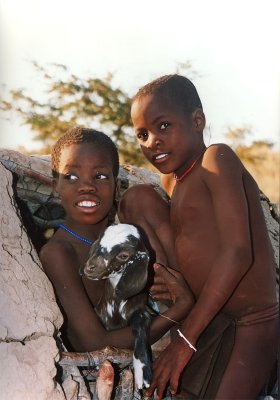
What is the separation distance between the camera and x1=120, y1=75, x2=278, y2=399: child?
1.87 meters

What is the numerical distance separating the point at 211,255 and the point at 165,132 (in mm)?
453

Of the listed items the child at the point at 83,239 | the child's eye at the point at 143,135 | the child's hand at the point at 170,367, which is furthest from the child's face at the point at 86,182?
the child's hand at the point at 170,367

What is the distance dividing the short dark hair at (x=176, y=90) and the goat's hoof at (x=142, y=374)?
881 mm

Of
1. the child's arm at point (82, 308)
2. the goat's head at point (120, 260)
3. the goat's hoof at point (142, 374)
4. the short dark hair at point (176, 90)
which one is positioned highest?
the short dark hair at point (176, 90)

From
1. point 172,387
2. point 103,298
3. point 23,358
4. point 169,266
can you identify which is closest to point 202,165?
point 169,266

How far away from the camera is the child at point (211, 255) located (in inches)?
73.8

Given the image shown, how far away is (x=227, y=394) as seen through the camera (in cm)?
186

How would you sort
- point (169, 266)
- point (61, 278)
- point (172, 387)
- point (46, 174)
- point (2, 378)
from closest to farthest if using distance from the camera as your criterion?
1. point (2, 378)
2. point (172, 387)
3. point (61, 278)
4. point (169, 266)
5. point (46, 174)

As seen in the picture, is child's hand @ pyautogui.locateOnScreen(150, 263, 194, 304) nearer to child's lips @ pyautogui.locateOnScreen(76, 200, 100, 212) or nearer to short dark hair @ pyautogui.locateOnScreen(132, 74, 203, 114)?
child's lips @ pyautogui.locateOnScreen(76, 200, 100, 212)

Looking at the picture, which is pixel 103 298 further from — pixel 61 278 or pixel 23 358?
pixel 23 358

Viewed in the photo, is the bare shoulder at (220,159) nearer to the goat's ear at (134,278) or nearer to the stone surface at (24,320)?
the goat's ear at (134,278)

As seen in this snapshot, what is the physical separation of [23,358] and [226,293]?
25.3 inches

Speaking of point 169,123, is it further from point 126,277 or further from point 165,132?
point 126,277

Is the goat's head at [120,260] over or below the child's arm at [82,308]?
over
